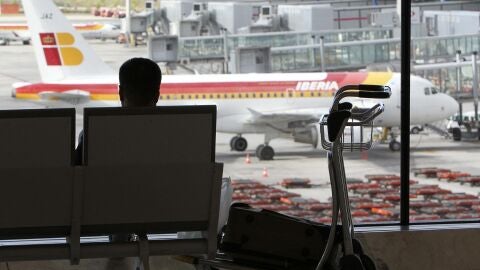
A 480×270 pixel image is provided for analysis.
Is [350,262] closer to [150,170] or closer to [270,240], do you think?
[270,240]

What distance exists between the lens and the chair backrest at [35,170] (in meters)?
2.05

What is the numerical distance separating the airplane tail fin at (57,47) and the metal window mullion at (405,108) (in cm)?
1468

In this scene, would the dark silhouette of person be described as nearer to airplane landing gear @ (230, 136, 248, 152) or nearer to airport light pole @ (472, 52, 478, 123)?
airport light pole @ (472, 52, 478, 123)

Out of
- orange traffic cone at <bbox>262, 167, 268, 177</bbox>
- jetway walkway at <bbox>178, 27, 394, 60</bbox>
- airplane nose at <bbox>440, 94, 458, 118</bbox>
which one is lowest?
orange traffic cone at <bbox>262, 167, 268, 177</bbox>

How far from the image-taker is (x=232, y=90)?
68.8 ft

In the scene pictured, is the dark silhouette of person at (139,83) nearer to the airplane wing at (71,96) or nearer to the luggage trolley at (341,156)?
the luggage trolley at (341,156)

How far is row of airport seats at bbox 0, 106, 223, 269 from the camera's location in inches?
81.6

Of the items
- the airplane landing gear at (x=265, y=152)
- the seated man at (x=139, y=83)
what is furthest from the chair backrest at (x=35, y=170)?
the airplane landing gear at (x=265, y=152)

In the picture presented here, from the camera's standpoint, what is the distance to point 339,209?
254 centimetres

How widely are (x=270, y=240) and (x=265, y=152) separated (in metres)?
18.4

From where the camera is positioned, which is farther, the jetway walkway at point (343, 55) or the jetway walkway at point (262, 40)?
the jetway walkway at point (343, 55)

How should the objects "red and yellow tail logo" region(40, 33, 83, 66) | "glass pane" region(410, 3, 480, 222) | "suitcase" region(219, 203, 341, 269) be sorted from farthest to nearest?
"red and yellow tail logo" region(40, 33, 83, 66) → "glass pane" region(410, 3, 480, 222) → "suitcase" region(219, 203, 341, 269)

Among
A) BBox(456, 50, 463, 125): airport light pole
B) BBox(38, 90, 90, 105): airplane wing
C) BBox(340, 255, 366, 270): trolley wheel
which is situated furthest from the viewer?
BBox(456, 50, 463, 125): airport light pole

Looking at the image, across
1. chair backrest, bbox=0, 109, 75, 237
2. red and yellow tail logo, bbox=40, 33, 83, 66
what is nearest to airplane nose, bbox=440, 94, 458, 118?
red and yellow tail logo, bbox=40, 33, 83, 66
